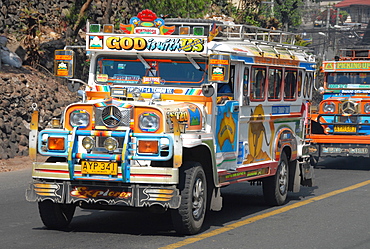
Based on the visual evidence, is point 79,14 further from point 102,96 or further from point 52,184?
point 52,184

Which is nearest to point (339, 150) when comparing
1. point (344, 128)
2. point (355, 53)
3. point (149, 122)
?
point (344, 128)

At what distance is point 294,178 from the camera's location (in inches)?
504

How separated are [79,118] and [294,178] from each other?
511 centimetres

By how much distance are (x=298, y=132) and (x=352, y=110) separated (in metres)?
5.72

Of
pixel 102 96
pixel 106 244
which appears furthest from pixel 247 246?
pixel 102 96

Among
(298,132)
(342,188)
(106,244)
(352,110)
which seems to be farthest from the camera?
(352,110)

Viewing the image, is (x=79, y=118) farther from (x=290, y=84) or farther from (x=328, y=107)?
(x=328, y=107)

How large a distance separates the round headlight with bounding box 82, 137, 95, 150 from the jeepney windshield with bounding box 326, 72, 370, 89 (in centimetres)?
1270

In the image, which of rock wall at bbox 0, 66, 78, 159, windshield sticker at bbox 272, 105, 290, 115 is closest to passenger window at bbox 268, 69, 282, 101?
windshield sticker at bbox 272, 105, 290, 115

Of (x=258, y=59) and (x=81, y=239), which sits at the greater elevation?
(x=258, y=59)

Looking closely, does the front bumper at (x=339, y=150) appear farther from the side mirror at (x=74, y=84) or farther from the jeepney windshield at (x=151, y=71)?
the side mirror at (x=74, y=84)

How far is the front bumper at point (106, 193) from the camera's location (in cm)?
835

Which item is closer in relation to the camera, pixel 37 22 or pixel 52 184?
pixel 52 184

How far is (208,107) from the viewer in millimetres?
9680
